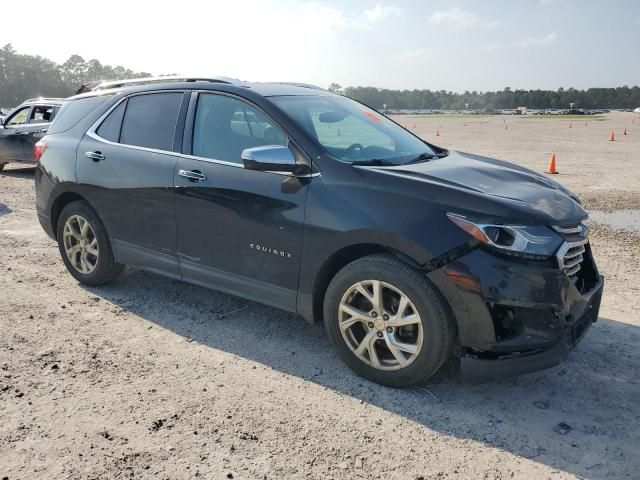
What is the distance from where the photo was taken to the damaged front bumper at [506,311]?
3.04 metres

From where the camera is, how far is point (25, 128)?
1239cm

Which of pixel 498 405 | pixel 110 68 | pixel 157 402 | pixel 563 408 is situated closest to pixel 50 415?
pixel 157 402

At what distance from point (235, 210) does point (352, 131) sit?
3.62 feet

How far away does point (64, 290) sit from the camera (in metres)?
5.19

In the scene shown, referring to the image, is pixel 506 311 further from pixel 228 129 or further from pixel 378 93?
pixel 378 93

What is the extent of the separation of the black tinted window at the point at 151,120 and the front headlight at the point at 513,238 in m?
2.51

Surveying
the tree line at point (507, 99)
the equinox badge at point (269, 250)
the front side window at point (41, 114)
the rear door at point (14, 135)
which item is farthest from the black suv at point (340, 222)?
the tree line at point (507, 99)

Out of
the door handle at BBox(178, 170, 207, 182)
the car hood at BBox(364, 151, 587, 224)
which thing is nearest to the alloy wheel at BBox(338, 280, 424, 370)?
the car hood at BBox(364, 151, 587, 224)

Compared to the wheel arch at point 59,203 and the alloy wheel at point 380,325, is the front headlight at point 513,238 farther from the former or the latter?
the wheel arch at point 59,203

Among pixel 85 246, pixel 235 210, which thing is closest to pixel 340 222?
pixel 235 210

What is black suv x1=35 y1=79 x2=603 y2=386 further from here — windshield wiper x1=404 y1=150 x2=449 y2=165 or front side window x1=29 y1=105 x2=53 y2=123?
front side window x1=29 y1=105 x2=53 y2=123

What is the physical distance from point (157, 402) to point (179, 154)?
75.4 inches

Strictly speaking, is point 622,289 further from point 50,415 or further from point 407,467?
point 50,415

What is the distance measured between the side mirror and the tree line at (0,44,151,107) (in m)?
87.4
